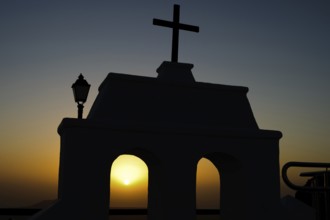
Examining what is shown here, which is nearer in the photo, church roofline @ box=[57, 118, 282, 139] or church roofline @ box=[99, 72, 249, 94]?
church roofline @ box=[57, 118, 282, 139]

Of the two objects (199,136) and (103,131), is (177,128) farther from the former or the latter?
(103,131)

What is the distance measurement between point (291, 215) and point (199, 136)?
2.65m

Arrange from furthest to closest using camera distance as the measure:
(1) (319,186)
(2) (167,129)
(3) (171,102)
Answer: (3) (171,102) → (2) (167,129) → (1) (319,186)

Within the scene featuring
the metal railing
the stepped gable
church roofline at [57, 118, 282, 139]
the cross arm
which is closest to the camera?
the metal railing

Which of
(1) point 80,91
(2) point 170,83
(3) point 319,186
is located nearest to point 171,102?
(2) point 170,83

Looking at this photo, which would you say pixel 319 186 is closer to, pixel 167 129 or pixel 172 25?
pixel 167 129

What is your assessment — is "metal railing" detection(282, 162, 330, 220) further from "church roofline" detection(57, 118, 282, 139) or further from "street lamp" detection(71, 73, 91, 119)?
"street lamp" detection(71, 73, 91, 119)

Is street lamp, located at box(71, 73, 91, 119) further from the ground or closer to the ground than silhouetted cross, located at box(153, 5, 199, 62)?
closer to the ground

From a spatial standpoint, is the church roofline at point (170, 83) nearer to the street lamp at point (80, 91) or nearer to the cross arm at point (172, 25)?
the street lamp at point (80, 91)

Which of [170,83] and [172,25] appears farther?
[172,25]

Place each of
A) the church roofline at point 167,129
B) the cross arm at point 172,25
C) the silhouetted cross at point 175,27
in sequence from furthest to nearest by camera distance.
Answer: the cross arm at point 172,25 < the silhouetted cross at point 175,27 < the church roofline at point 167,129

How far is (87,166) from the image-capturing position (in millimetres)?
7840

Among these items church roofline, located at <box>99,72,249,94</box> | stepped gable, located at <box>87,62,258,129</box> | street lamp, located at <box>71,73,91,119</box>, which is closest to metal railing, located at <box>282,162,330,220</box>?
stepped gable, located at <box>87,62,258,129</box>

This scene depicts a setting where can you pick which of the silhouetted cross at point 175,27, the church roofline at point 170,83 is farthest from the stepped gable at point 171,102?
the silhouetted cross at point 175,27
